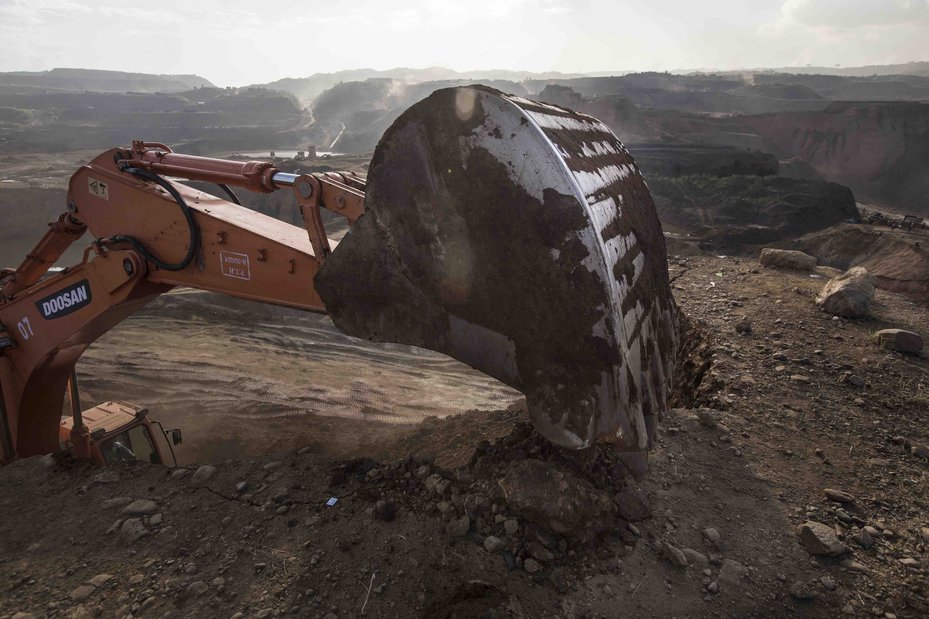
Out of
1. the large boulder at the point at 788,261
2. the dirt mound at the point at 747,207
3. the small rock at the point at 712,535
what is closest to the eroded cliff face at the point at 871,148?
the dirt mound at the point at 747,207

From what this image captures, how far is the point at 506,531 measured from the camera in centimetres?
277

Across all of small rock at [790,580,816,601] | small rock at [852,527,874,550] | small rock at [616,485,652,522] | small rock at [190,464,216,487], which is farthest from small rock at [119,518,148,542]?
small rock at [852,527,874,550]

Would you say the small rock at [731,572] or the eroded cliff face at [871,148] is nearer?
the small rock at [731,572]

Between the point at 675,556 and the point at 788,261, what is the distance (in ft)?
24.9

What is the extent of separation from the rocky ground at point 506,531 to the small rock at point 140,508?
0.02 meters

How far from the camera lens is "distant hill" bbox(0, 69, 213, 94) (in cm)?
8845

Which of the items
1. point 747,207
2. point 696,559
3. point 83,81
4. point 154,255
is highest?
point 83,81

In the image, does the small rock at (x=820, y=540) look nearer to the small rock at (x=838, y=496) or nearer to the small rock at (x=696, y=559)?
the small rock at (x=838, y=496)

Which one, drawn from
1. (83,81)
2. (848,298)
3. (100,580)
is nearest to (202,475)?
(100,580)

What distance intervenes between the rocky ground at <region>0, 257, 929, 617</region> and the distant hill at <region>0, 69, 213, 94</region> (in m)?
103

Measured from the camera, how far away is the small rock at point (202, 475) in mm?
3630

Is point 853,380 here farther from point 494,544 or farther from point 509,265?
point 509,265

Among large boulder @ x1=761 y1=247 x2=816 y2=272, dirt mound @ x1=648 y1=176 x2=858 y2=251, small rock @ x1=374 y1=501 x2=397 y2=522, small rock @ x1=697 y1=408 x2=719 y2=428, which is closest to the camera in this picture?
small rock @ x1=374 y1=501 x2=397 y2=522

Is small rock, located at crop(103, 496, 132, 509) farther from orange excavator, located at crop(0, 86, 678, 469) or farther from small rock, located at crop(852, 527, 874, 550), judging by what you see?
small rock, located at crop(852, 527, 874, 550)
